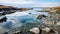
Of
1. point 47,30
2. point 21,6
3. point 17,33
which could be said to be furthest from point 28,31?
point 21,6

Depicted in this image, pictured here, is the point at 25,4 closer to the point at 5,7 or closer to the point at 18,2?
the point at 18,2

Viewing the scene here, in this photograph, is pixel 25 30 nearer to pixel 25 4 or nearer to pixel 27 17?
pixel 27 17

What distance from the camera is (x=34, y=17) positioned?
147 cm

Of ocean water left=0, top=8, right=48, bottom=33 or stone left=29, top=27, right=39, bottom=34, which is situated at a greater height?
ocean water left=0, top=8, right=48, bottom=33

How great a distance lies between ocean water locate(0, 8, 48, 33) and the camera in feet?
4.59

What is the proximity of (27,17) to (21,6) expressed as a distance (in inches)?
7.9

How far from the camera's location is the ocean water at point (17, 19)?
Result: 1.40 meters

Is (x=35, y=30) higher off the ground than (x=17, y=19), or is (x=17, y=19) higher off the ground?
(x=17, y=19)

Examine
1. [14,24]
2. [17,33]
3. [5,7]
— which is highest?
[5,7]

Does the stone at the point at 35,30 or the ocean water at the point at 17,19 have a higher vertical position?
the ocean water at the point at 17,19

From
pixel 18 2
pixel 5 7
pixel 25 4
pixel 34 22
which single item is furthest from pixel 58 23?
pixel 5 7

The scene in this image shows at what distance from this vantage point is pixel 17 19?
4.74ft

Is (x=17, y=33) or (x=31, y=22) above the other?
(x=31, y=22)

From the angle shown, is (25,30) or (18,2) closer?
(25,30)
